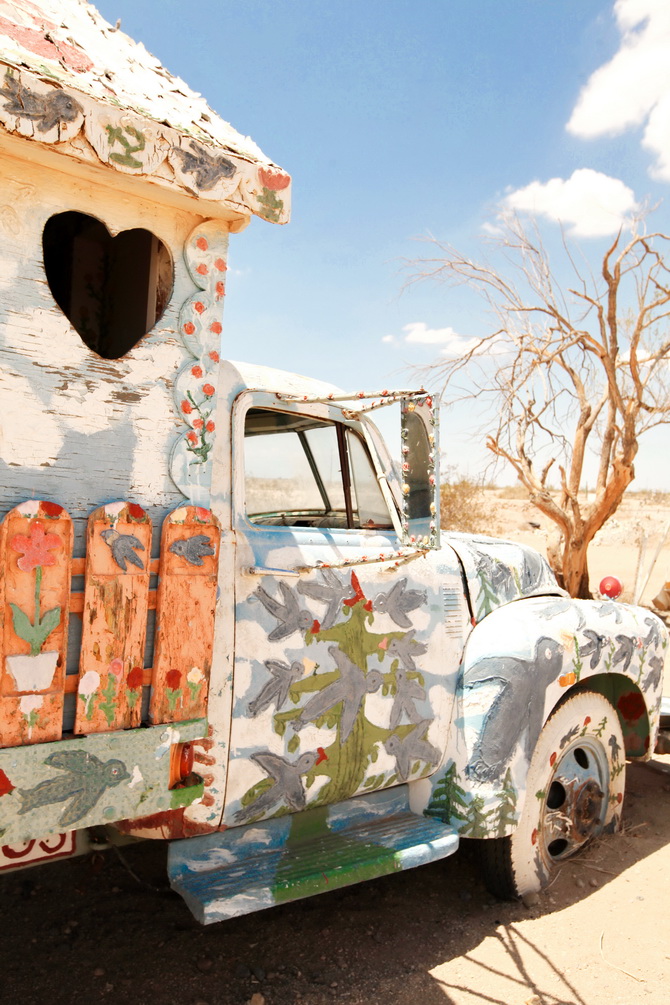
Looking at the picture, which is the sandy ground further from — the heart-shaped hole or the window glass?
the heart-shaped hole

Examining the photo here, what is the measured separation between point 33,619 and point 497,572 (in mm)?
2215

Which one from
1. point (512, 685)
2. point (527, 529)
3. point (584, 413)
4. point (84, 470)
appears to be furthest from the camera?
point (527, 529)

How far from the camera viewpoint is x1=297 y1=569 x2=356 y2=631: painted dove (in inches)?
106

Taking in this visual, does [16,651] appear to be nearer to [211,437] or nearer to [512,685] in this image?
[211,437]

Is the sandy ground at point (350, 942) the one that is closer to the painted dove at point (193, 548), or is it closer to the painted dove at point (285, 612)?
the painted dove at point (285, 612)

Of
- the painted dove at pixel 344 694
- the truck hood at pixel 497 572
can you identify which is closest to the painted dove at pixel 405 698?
the painted dove at pixel 344 694

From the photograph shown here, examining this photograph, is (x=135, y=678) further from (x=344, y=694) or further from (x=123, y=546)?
(x=344, y=694)

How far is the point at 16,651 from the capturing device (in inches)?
73.0

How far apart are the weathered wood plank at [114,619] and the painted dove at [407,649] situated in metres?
1.13

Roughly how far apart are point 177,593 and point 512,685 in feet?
5.29

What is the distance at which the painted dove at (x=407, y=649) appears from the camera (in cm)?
296

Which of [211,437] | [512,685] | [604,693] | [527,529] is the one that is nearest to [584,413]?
[604,693]

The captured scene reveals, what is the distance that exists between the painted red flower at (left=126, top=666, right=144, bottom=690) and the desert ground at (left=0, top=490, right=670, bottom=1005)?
932 millimetres

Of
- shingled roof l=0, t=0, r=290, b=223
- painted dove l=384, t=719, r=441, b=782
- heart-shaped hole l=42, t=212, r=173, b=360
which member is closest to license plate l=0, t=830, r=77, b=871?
painted dove l=384, t=719, r=441, b=782
